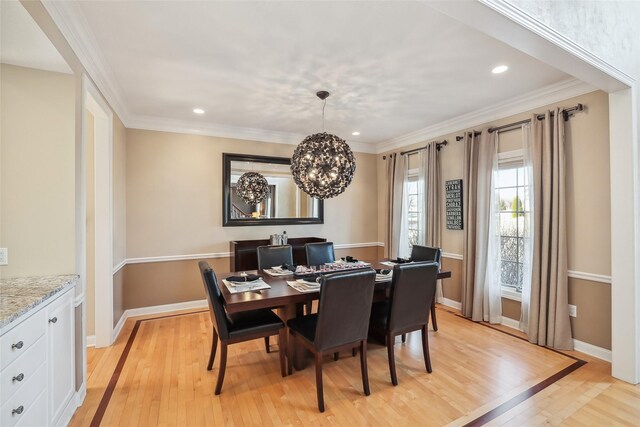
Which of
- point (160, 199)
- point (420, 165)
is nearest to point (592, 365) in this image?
point (420, 165)

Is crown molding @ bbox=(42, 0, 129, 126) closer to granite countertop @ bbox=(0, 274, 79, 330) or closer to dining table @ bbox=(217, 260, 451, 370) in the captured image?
granite countertop @ bbox=(0, 274, 79, 330)

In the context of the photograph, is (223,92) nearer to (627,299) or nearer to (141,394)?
(141,394)

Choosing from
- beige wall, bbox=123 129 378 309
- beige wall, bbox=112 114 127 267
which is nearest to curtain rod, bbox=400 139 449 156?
beige wall, bbox=123 129 378 309

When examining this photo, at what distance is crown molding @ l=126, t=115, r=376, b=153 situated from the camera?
4.04m

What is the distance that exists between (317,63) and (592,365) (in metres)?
3.71

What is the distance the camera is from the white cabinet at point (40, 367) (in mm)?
1391

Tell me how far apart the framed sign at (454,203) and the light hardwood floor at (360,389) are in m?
1.59

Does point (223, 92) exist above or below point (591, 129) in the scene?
above

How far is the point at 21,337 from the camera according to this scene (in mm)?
1476

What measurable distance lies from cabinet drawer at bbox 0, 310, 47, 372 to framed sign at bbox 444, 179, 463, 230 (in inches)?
170

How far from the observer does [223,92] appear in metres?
3.26

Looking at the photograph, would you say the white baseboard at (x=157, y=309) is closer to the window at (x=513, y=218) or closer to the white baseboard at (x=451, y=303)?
the white baseboard at (x=451, y=303)

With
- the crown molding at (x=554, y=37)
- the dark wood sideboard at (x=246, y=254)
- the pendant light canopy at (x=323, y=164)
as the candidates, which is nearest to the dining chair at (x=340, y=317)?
the pendant light canopy at (x=323, y=164)

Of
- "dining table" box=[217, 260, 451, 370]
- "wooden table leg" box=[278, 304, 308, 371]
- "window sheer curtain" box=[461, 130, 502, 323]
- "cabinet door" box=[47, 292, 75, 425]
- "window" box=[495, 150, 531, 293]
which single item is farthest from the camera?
"window sheer curtain" box=[461, 130, 502, 323]
